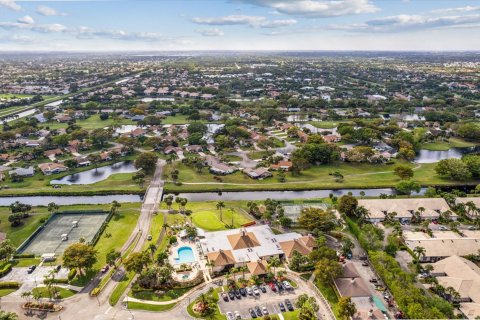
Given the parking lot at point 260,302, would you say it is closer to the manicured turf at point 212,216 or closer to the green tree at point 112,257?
the green tree at point 112,257

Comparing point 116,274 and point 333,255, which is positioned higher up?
point 333,255

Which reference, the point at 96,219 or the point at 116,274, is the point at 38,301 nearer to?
the point at 116,274

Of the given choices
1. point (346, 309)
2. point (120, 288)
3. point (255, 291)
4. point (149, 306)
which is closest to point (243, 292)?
point (255, 291)

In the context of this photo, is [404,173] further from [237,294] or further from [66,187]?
[66,187]

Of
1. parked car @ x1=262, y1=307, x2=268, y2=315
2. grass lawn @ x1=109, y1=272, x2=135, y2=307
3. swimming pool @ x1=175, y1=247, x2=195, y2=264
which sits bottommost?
grass lawn @ x1=109, y1=272, x2=135, y2=307

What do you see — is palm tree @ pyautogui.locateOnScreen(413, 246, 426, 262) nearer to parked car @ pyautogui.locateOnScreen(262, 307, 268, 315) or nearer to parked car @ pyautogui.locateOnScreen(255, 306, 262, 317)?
parked car @ pyautogui.locateOnScreen(262, 307, 268, 315)

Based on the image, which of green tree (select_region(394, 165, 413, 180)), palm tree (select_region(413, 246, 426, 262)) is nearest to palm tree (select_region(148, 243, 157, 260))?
palm tree (select_region(413, 246, 426, 262))

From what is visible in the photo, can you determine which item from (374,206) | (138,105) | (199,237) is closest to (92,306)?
(199,237)
